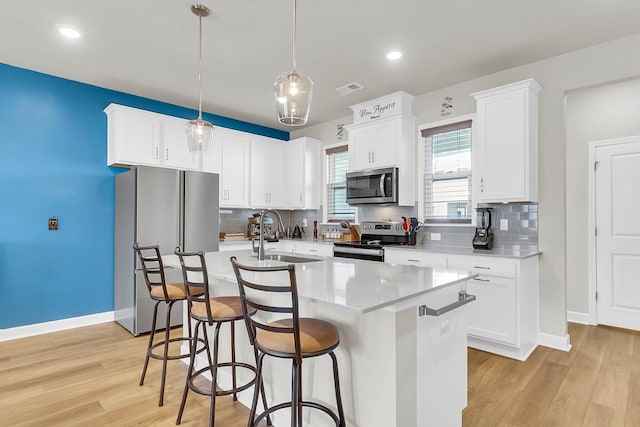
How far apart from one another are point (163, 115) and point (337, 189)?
2.67m

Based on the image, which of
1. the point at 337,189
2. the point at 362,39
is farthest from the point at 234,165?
the point at 362,39

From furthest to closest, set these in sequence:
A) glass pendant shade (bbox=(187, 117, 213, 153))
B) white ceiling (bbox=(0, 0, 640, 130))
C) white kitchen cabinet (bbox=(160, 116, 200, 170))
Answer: white kitchen cabinet (bbox=(160, 116, 200, 170)) < glass pendant shade (bbox=(187, 117, 213, 153)) < white ceiling (bbox=(0, 0, 640, 130))

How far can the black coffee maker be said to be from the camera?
3.54 m

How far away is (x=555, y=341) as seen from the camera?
3.31m

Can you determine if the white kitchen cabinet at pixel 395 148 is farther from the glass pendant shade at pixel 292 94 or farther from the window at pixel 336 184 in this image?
the glass pendant shade at pixel 292 94

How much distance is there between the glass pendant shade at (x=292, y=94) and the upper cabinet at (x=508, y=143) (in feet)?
7.46

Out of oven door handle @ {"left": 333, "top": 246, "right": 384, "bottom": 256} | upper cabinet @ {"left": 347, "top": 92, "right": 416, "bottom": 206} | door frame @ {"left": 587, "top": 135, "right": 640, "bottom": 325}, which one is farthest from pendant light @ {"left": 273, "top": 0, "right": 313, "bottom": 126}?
door frame @ {"left": 587, "top": 135, "right": 640, "bottom": 325}

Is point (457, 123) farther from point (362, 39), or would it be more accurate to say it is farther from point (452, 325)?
point (452, 325)

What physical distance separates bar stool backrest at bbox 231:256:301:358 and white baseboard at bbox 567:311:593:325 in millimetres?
3906

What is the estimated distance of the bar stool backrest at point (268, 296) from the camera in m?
1.42

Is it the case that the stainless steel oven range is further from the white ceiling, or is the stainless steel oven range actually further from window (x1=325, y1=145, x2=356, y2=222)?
the white ceiling

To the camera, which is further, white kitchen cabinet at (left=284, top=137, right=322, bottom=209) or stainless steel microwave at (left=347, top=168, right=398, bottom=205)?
white kitchen cabinet at (left=284, top=137, right=322, bottom=209)

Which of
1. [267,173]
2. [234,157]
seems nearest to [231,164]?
[234,157]

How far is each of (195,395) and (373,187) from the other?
301 centimetres
